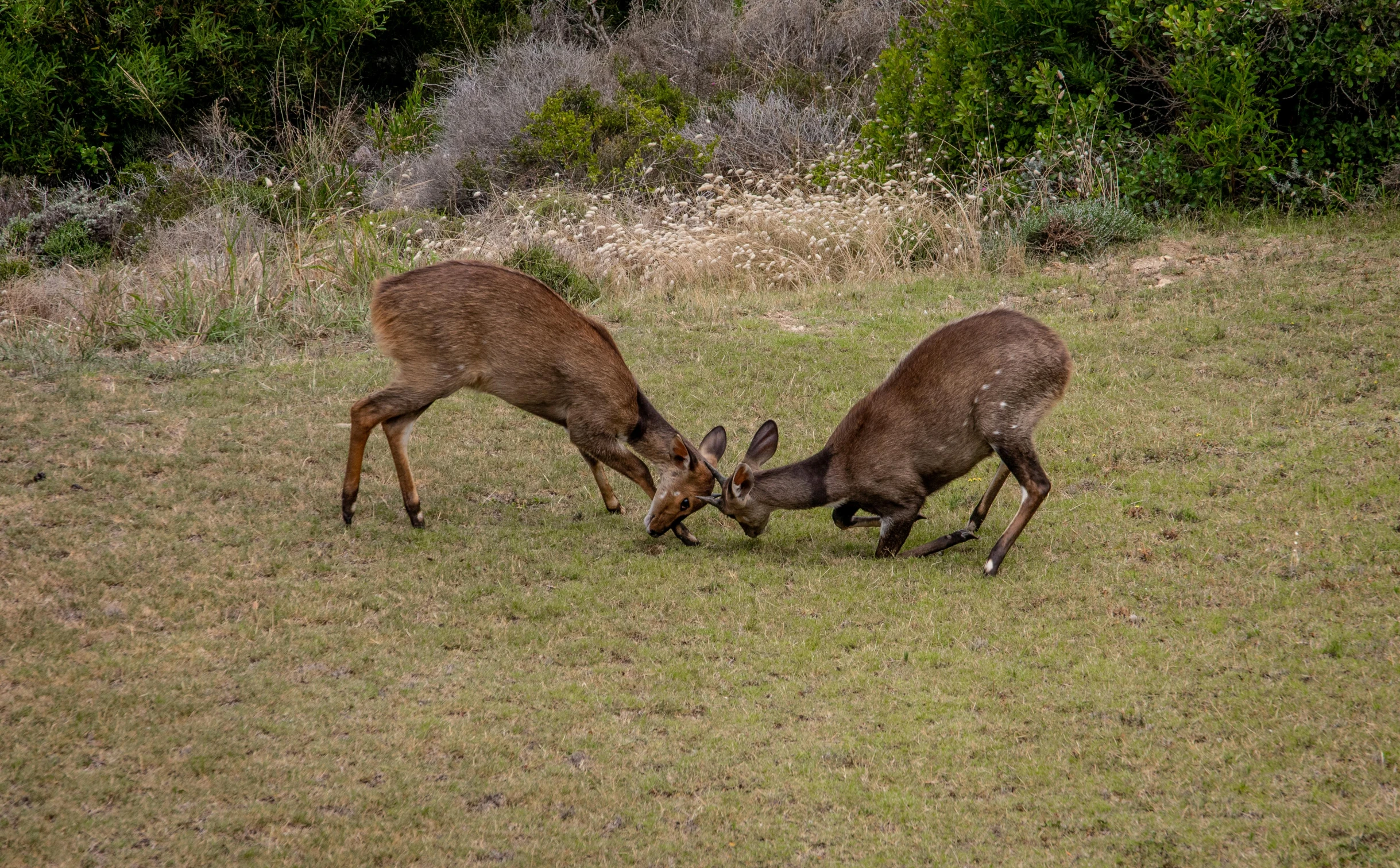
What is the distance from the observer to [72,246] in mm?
15203

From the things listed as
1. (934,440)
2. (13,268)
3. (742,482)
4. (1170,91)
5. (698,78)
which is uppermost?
(1170,91)

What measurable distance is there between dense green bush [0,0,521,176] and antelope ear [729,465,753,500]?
1188cm

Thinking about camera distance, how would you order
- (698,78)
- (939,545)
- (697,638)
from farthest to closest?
(698,78) → (939,545) → (697,638)

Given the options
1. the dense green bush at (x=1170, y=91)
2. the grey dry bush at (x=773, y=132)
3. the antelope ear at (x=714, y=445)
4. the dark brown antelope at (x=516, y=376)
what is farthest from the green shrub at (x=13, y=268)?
the dense green bush at (x=1170, y=91)

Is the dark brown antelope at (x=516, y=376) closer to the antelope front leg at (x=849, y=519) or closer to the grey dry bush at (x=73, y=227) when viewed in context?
the antelope front leg at (x=849, y=519)

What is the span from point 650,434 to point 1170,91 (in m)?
8.95

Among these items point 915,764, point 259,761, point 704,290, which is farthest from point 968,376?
point 704,290

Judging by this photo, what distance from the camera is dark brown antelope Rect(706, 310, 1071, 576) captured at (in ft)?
23.1

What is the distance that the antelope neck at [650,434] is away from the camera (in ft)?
25.9

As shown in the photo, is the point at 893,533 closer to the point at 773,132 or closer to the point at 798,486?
the point at 798,486

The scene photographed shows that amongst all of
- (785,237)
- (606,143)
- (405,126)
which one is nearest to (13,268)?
(405,126)

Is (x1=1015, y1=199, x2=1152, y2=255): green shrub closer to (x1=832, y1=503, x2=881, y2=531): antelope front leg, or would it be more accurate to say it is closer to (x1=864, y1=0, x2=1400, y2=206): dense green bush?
(x1=864, y1=0, x2=1400, y2=206): dense green bush

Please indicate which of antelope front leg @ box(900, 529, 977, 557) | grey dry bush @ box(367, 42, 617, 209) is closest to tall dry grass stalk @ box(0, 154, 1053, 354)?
grey dry bush @ box(367, 42, 617, 209)

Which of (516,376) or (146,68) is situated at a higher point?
(146,68)
